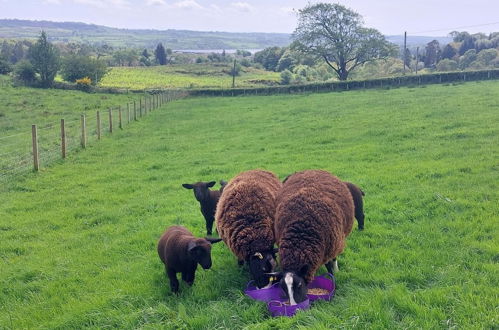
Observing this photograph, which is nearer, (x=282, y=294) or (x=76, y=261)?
(x=282, y=294)

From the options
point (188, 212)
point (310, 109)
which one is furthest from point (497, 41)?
point (188, 212)

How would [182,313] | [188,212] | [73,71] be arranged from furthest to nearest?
[73,71]
[188,212]
[182,313]

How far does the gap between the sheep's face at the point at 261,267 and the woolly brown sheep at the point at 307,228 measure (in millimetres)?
215

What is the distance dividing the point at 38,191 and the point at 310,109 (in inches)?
775

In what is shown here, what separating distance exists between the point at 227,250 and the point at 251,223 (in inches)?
38.1

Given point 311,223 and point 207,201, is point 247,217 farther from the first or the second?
point 207,201

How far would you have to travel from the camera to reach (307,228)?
591cm

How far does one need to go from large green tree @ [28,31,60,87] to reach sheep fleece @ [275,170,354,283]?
55910mm

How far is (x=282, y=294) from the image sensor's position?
5.37m

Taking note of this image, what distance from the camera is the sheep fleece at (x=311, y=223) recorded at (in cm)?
569

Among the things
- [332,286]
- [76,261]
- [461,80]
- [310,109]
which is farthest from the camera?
[461,80]

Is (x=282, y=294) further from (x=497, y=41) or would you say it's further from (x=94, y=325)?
(x=497, y=41)

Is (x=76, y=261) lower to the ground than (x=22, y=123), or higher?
lower

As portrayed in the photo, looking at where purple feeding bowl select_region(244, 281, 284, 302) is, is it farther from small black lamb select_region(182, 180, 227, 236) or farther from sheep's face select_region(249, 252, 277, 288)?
small black lamb select_region(182, 180, 227, 236)
